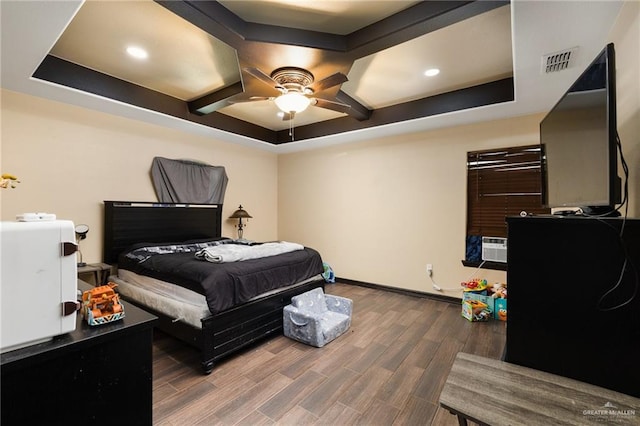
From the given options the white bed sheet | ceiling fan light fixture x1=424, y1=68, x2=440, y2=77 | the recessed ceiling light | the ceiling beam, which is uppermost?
the recessed ceiling light

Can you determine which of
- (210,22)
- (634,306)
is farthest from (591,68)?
(210,22)

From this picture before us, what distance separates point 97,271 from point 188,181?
1636 millimetres

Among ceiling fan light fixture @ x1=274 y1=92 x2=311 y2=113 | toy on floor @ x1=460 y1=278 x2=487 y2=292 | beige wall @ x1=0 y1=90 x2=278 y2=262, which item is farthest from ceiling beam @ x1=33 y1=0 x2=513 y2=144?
toy on floor @ x1=460 y1=278 x2=487 y2=292

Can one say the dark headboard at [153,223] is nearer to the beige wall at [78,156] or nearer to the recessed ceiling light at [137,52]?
the beige wall at [78,156]

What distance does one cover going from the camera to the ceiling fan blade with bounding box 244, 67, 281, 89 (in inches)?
88.9

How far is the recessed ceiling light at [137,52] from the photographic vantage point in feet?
8.14

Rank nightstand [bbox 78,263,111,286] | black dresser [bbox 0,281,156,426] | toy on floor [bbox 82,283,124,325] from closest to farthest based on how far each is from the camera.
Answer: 1. black dresser [bbox 0,281,156,426]
2. toy on floor [bbox 82,283,124,325]
3. nightstand [bbox 78,263,111,286]

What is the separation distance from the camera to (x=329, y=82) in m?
2.48

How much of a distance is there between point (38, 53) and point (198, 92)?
1.50 metres

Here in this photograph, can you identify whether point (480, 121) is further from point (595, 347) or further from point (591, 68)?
point (595, 347)

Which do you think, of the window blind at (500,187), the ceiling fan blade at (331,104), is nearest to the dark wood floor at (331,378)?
the window blind at (500,187)

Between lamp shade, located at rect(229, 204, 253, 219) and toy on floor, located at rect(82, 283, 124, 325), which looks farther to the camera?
lamp shade, located at rect(229, 204, 253, 219)

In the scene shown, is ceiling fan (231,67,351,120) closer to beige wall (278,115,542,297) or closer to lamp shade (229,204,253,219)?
beige wall (278,115,542,297)

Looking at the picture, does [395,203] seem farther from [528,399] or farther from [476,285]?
[528,399]
